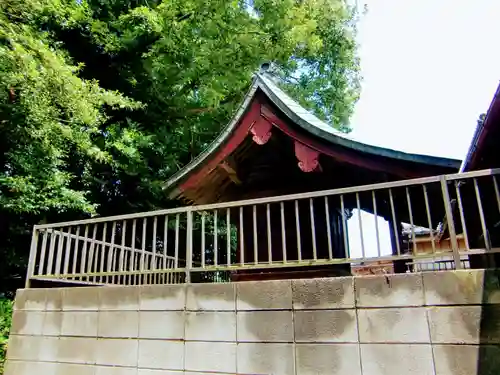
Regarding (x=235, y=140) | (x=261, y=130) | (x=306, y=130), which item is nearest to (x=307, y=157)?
(x=306, y=130)

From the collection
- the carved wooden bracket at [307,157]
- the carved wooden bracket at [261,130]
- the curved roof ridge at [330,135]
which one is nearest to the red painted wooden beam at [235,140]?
the carved wooden bracket at [261,130]

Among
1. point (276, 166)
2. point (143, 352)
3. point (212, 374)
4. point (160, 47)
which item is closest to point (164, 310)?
point (143, 352)

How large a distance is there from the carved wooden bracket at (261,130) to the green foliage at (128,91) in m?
A: 4.98

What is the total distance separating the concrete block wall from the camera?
305cm

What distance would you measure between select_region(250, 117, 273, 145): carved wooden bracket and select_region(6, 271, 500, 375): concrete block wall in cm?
223

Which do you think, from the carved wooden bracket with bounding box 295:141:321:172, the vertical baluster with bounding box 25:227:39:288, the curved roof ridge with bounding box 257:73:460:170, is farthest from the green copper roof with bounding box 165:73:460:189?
the vertical baluster with bounding box 25:227:39:288

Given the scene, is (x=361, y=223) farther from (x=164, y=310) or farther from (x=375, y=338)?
(x=164, y=310)

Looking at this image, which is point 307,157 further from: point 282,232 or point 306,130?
point 282,232

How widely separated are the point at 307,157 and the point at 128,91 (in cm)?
963

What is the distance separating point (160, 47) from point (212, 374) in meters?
10.8

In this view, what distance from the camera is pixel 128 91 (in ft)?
41.5

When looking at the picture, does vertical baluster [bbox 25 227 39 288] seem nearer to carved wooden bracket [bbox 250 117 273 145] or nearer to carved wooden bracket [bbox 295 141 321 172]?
carved wooden bracket [bbox 250 117 273 145]

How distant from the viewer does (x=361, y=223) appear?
3.49 meters

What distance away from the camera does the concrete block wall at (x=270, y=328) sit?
305 cm
